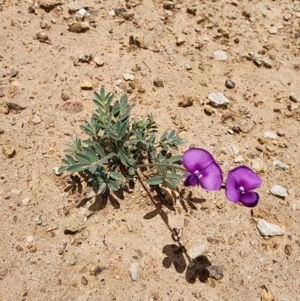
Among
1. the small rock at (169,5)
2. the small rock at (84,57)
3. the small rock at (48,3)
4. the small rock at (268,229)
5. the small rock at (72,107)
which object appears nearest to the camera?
the small rock at (268,229)

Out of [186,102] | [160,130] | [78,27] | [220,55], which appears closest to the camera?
[160,130]

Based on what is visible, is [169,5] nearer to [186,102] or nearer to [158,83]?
[158,83]

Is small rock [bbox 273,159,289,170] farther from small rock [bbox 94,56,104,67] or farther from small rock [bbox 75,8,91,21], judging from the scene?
small rock [bbox 75,8,91,21]

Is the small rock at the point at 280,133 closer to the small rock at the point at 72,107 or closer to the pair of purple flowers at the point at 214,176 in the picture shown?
the pair of purple flowers at the point at 214,176

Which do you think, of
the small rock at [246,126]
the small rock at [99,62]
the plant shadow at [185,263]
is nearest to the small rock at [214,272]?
the plant shadow at [185,263]

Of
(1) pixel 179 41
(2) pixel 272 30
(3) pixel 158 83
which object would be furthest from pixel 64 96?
(2) pixel 272 30

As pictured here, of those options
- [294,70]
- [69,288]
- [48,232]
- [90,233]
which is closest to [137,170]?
[90,233]
